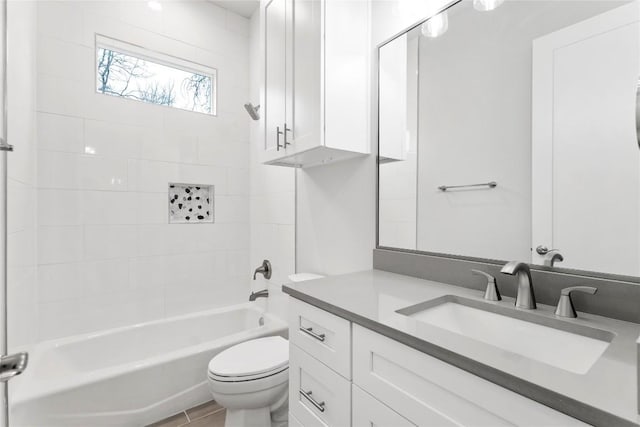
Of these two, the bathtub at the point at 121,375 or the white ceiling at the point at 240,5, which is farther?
the white ceiling at the point at 240,5

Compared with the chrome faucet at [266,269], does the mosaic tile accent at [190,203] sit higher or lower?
higher

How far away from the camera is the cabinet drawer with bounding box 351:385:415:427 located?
2.37 ft

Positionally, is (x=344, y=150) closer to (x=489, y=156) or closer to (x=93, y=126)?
(x=489, y=156)

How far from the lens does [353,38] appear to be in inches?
57.1

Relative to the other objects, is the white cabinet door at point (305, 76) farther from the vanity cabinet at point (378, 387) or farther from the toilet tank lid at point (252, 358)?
the toilet tank lid at point (252, 358)

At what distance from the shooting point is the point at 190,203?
2.50m

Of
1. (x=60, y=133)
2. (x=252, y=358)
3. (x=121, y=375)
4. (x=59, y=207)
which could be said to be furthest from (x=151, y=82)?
(x=252, y=358)

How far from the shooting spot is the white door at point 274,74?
1.57 meters

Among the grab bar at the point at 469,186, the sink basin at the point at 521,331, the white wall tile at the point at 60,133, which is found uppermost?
the white wall tile at the point at 60,133

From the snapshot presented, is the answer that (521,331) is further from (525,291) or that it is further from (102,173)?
(102,173)

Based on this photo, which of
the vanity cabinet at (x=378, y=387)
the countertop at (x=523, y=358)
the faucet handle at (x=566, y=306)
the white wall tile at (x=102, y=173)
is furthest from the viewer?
the white wall tile at (x=102, y=173)

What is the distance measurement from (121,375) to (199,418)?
0.55 meters

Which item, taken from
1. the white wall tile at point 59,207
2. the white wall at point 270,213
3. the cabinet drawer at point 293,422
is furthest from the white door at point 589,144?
the white wall tile at point 59,207

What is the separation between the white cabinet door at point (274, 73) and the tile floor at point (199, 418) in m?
1.61
